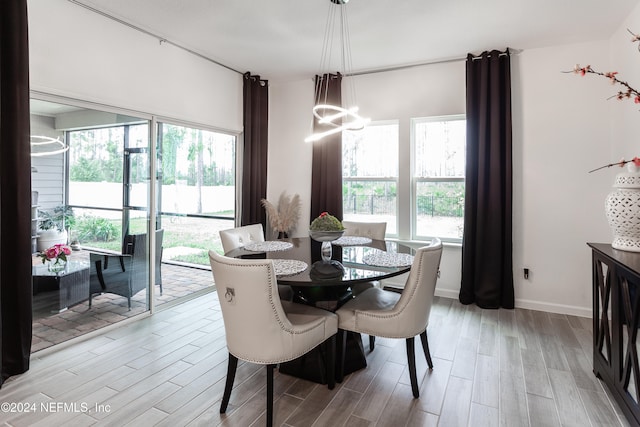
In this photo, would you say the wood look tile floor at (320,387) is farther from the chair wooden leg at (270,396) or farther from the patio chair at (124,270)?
the patio chair at (124,270)

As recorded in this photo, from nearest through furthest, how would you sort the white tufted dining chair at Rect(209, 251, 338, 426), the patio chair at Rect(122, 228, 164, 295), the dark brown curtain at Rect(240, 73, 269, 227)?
the white tufted dining chair at Rect(209, 251, 338, 426)
the patio chair at Rect(122, 228, 164, 295)
the dark brown curtain at Rect(240, 73, 269, 227)

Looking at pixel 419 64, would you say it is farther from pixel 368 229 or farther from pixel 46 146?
pixel 46 146

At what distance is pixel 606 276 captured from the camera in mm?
2213

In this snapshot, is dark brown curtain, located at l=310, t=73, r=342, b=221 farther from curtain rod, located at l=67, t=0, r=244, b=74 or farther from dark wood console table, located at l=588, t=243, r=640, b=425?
dark wood console table, located at l=588, t=243, r=640, b=425

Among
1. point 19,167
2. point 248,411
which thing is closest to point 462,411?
point 248,411

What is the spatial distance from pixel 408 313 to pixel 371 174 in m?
2.69

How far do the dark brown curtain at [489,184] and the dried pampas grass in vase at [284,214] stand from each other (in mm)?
2192

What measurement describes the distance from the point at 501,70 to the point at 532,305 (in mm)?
2551

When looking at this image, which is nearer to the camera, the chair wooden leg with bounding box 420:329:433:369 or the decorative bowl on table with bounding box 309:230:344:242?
the chair wooden leg with bounding box 420:329:433:369

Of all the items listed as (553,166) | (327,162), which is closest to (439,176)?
(553,166)

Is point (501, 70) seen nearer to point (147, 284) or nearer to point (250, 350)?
point (250, 350)

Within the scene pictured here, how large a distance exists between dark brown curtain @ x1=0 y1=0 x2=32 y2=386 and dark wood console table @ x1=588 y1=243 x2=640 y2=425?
3684mm

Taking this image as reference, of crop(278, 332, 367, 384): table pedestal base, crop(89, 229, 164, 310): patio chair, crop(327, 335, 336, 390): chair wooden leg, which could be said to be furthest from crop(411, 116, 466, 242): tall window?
crop(89, 229, 164, 310): patio chair

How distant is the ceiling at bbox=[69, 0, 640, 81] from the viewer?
2818 mm
